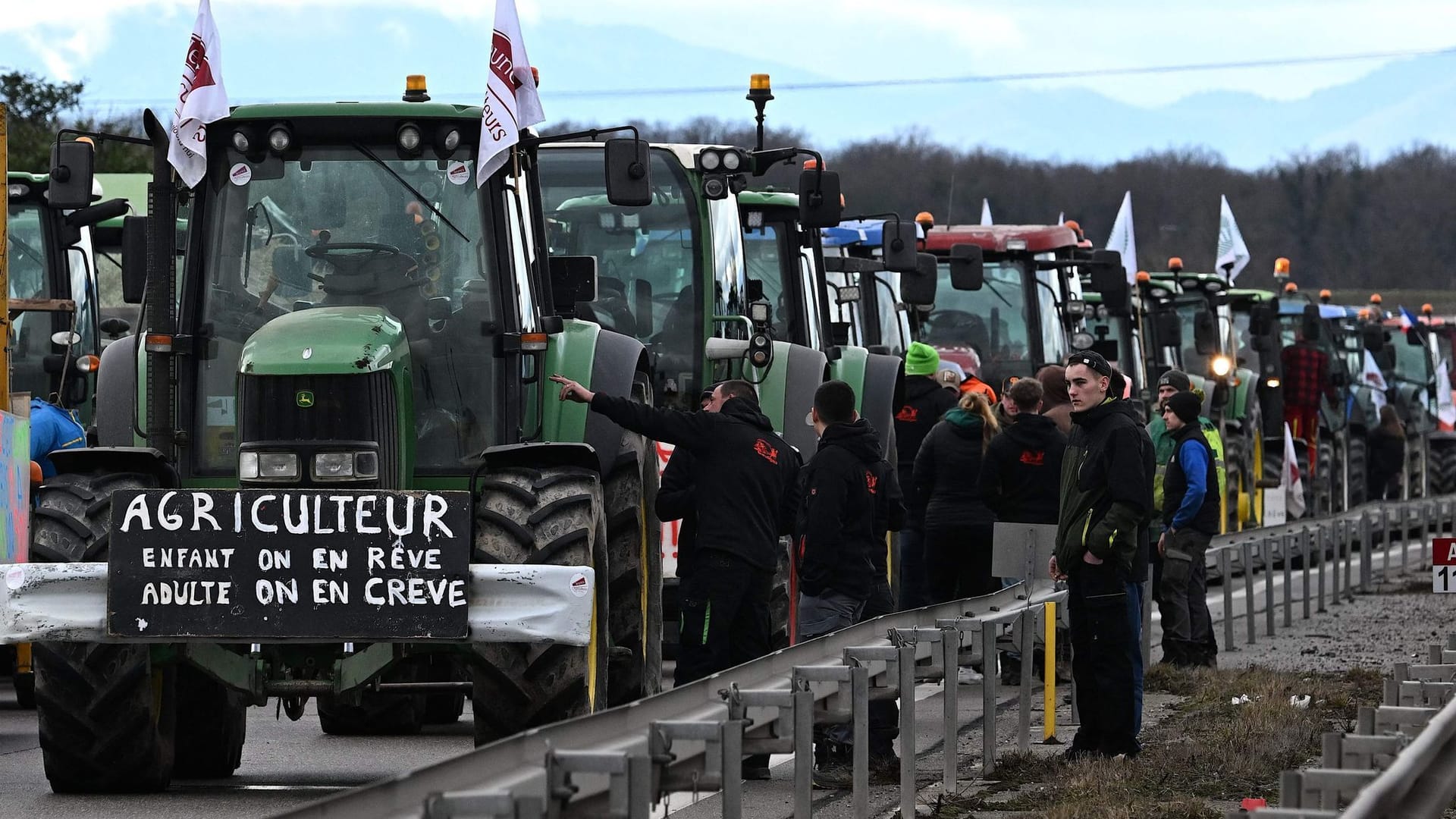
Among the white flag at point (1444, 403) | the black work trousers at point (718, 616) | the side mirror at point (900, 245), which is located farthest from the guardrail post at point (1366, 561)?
the white flag at point (1444, 403)

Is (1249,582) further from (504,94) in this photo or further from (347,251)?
(347,251)

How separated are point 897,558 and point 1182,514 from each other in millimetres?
1898

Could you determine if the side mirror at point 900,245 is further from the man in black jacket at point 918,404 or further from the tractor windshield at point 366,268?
the tractor windshield at point 366,268

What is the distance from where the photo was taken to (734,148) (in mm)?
14414

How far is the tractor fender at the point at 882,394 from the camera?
1586 cm

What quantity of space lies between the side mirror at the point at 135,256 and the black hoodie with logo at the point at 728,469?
2081mm

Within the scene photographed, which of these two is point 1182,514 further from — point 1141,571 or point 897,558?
point 1141,571

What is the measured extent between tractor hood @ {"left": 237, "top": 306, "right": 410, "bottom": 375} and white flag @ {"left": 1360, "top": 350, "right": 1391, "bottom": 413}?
2614cm

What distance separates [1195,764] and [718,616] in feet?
6.92

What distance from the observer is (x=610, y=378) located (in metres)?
11.2

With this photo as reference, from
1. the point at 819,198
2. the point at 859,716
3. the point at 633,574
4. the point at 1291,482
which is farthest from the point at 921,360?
the point at 1291,482

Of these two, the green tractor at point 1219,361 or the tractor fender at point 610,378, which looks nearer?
the tractor fender at point 610,378

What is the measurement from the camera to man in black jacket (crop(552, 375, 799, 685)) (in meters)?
10.5

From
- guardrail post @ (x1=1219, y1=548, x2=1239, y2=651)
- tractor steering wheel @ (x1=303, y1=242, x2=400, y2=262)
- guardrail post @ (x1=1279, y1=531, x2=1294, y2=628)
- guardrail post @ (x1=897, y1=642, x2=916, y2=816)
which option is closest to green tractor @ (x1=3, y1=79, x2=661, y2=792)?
tractor steering wheel @ (x1=303, y1=242, x2=400, y2=262)
